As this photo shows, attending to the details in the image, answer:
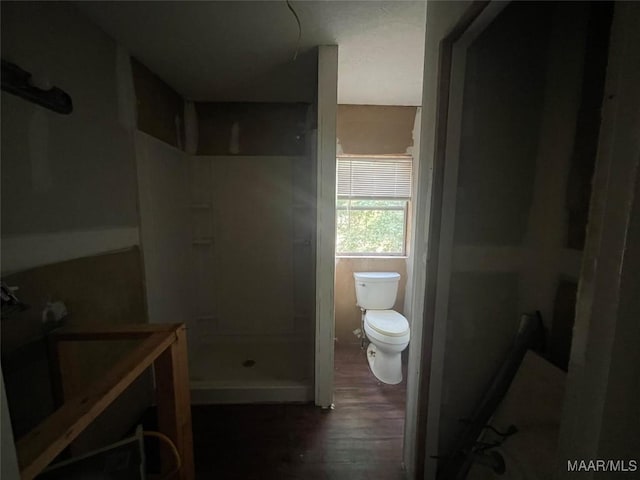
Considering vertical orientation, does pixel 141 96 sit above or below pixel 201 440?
above

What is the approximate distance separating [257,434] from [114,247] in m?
1.34

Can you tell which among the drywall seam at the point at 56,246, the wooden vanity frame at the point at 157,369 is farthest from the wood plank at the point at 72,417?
the drywall seam at the point at 56,246

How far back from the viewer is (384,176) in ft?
8.19

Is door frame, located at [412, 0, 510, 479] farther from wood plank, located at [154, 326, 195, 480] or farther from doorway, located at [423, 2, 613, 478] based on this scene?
wood plank, located at [154, 326, 195, 480]

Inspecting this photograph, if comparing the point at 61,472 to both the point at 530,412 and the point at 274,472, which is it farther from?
the point at 530,412

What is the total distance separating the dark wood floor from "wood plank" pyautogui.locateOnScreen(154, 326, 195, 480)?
0.39m

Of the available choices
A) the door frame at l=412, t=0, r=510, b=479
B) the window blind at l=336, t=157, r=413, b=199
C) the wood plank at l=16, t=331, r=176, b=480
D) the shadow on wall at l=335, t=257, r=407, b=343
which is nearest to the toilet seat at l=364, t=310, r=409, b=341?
the shadow on wall at l=335, t=257, r=407, b=343

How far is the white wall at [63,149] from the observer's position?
0.90 meters

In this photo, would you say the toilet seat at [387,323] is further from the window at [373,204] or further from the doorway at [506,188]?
the doorway at [506,188]

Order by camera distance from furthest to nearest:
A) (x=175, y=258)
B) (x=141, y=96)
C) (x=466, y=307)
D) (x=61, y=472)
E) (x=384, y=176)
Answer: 1. (x=384, y=176)
2. (x=175, y=258)
3. (x=141, y=96)
4. (x=466, y=307)
5. (x=61, y=472)

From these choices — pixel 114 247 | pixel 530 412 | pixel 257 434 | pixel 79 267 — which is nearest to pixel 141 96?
pixel 114 247

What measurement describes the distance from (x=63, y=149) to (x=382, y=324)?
6.98 ft

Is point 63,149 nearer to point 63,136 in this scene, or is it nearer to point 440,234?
point 63,136

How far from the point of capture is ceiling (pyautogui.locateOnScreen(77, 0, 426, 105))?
3.79ft
